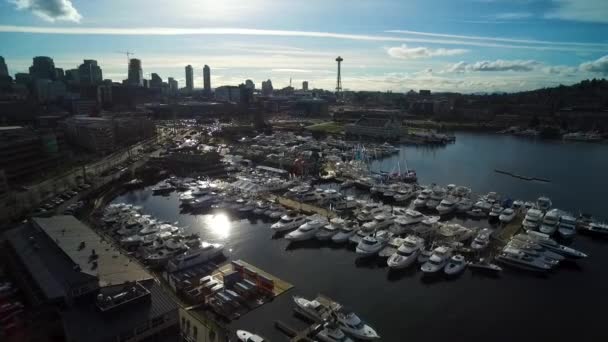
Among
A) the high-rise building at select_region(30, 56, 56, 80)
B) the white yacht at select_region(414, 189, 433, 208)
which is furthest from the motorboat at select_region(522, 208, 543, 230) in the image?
the high-rise building at select_region(30, 56, 56, 80)

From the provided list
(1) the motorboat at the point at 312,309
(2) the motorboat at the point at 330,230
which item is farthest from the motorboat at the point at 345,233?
(1) the motorboat at the point at 312,309

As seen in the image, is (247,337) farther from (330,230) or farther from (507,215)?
(507,215)

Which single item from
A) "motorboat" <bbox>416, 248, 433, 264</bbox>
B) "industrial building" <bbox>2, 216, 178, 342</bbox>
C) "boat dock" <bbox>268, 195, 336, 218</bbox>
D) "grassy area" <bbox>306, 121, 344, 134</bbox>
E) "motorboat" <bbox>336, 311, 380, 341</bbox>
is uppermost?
"grassy area" <bbox>306, 121, 344, 134</bbox>

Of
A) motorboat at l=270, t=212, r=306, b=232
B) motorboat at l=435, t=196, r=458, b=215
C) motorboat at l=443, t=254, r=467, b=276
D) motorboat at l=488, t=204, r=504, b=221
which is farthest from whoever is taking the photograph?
motorboat at l=435, t=196, r=458, b=215

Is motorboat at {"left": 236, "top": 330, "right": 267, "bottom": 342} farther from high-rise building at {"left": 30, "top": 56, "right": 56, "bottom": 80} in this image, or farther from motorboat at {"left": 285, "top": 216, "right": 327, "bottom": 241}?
high-rise building at {"left": 30, "top": 56, "right": 56, "bottom": 80}

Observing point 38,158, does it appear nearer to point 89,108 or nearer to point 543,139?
point 89,108

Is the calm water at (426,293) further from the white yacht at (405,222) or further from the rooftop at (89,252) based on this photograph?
the rooftop at (89,252)

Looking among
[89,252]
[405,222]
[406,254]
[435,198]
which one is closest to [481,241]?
[405,222]
